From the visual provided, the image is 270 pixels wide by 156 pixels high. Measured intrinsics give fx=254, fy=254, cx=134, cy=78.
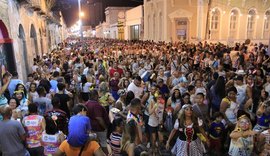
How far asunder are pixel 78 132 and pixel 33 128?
4.51ft

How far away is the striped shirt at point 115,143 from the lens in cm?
369

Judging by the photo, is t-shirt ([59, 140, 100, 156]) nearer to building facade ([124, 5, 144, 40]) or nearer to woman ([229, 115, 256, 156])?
woman ([229, 115, 256, 156])

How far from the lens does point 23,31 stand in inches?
499

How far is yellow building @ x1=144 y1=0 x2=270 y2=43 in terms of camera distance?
2759 centimetres

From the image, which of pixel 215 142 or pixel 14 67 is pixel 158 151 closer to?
pixel 215 142

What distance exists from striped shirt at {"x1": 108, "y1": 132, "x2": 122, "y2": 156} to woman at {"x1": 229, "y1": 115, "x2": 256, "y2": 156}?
6.56 feet

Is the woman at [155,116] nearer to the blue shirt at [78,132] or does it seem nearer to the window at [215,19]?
the blue shirt at [78,132]

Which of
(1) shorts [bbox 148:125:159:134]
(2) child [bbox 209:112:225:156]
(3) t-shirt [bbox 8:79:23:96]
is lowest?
(1) shorts [bbox 148:125:159:134]

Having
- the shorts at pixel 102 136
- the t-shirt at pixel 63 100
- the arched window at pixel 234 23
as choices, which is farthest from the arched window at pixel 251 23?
the shorts at pixel 102 136

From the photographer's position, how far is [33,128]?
4309 mm

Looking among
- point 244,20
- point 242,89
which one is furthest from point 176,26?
point 242,89

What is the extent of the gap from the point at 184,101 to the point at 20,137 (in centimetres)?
337

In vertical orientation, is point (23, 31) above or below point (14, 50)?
above

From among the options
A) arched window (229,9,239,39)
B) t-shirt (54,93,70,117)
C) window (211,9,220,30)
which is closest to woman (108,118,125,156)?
t-shirt (54,93,70,117)
